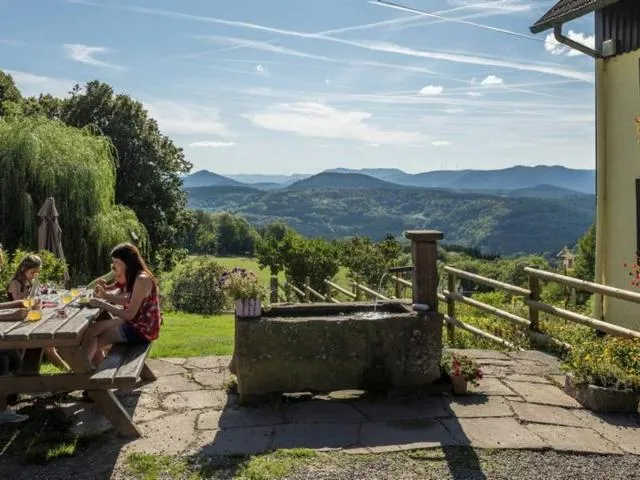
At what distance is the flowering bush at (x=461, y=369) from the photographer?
5.55 metres

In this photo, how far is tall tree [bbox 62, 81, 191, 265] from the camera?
79.6 feet

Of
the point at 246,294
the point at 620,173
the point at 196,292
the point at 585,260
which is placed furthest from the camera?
the point at 585,260

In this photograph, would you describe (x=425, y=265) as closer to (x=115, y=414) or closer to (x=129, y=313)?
(x=129, y=313)

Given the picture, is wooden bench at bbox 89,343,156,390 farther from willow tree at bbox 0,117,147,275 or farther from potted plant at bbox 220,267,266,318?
willow tree at bbox 0,117,147,275

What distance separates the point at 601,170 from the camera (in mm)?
8922

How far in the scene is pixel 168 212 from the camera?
83.2 feet

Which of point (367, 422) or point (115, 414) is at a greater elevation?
point (115, 414)

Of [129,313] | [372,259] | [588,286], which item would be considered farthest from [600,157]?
[372,259]

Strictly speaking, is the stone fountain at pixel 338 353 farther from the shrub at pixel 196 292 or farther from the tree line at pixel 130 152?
the shrub at pixel 196 292

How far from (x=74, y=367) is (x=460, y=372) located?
11.1ft

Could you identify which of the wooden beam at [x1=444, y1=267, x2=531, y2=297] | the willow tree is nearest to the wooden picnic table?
the wooden beam at [x1=444, y1=267, x2=531, y2=297]

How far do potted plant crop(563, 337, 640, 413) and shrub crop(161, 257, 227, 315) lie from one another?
18097 millimetres

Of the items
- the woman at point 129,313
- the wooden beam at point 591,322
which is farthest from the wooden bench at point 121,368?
the wooden beam at point 591,322

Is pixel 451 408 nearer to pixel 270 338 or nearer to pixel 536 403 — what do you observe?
pixel 536 403
